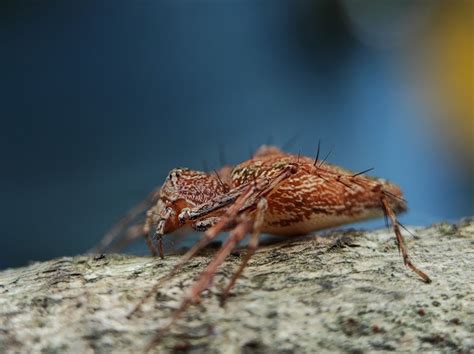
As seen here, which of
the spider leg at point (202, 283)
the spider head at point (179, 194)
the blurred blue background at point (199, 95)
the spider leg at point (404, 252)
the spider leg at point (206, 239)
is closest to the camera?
the spider leg at point (202, 283)

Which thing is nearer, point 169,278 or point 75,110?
point 169,278

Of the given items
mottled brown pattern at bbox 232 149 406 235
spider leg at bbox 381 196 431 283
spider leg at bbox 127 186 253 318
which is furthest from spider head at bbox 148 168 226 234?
spider leg at bbox 381 196 431 283

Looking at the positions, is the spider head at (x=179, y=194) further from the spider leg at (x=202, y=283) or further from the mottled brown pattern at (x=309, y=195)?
the spider leg at (x=202, y=283)

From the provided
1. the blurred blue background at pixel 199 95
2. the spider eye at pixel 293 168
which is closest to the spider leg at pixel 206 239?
the spider eye at pixel 293 168

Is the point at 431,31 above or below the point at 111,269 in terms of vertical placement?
above

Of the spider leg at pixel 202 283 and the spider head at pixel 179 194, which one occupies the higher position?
the spider head at pixel 179 194

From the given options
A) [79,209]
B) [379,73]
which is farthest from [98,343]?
[379,73]

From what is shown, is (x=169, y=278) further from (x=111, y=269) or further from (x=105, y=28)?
(x=105, y=28)
